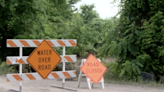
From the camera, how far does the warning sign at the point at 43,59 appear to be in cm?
799

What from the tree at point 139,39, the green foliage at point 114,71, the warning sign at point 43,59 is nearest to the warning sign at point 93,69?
the warning sign at point 43,59

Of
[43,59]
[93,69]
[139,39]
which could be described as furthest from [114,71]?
[43,59]

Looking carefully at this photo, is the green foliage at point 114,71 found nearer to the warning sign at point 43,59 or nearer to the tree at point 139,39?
the tree at point 139,39

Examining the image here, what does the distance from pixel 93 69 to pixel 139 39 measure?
15.7 feet

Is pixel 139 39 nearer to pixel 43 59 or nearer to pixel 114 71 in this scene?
pixel 114 71

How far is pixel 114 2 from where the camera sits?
15125 mm

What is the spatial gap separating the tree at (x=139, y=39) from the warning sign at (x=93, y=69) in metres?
3.36

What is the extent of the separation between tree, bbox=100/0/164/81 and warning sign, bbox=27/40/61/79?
5.81 meters

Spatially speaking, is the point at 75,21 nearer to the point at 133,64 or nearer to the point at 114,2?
the point at 114,2

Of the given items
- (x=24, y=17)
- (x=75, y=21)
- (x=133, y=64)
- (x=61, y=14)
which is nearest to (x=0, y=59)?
(x=24, y=17)

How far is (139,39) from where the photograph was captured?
13867 millimetres

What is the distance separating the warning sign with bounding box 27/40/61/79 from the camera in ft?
26.2

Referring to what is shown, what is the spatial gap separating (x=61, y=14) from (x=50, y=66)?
1922cm

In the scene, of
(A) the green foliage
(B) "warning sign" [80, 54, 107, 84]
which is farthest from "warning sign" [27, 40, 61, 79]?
(A) the green foliage
